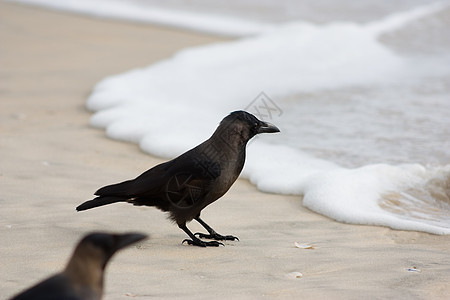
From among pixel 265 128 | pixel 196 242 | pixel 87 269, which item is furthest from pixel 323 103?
pixel 87 269

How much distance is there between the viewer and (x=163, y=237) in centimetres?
520

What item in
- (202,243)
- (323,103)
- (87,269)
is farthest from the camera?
(323,103)

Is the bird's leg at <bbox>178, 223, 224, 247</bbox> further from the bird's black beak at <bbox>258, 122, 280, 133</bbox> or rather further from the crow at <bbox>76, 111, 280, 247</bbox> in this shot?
the bird's black beak at <bbox>258, 122, 280, 133</bbox>

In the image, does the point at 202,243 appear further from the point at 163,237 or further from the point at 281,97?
the point at 281,97

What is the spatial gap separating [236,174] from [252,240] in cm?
52

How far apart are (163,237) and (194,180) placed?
1.92 ft

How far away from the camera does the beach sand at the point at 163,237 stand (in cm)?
407

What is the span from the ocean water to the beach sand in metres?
0.29

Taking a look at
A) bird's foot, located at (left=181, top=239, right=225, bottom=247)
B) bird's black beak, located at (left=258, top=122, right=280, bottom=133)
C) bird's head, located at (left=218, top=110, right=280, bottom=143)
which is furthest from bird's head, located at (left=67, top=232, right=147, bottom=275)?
bird's black beak, located at (left=258, top=122, right=280, bottom=133)

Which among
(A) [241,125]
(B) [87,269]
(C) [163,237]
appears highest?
(A) [241,125]

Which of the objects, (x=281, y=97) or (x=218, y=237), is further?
(x=281, y=97)

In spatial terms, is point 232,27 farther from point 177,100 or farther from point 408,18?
point 177,100

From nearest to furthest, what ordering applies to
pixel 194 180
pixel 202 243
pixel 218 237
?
1. pixel 194 180
2. pixel 202 243
3. pixel 218 237

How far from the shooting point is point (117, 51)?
40.7 feet
